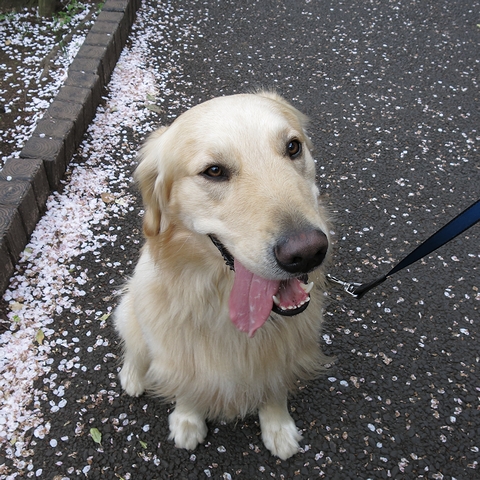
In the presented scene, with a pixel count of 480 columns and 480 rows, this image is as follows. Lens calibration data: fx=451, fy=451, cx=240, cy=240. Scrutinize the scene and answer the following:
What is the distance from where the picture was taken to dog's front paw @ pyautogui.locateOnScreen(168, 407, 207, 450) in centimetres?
223

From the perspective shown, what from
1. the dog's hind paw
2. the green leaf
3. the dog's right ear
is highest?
the dog's right ear

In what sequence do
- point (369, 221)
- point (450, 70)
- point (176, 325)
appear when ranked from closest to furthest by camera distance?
point (176, 325) → point (369, 221) → point (450, 70)

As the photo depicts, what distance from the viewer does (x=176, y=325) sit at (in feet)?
6.42

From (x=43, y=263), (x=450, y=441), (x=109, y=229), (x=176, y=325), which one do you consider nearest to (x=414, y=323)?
(x=450, y=441)

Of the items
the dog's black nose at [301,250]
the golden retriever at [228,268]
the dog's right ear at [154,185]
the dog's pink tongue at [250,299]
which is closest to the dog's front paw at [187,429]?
the golden retriever at [228,268]

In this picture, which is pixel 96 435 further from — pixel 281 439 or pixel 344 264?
pixel 344 264

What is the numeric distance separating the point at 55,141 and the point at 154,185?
1.71 m

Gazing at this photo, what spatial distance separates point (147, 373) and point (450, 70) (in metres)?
4.55

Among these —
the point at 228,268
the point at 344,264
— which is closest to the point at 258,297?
the point at 228,268

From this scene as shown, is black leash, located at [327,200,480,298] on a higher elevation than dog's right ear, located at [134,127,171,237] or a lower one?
higher

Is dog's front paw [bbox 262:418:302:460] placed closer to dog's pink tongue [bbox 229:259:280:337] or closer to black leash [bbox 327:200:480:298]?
dog's pink tongue [bbox 229:259:280:337]

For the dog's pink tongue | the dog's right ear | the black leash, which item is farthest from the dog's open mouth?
the black leash

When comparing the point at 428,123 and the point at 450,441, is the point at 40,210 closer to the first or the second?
the point at 450,441

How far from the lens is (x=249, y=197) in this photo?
158cm
